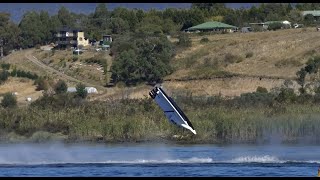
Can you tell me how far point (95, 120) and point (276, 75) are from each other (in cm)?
4081

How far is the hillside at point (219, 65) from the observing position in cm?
9590

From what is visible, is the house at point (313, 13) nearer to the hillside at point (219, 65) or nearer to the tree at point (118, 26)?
the hillside at point (219, 65)

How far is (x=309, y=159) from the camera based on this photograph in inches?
1609

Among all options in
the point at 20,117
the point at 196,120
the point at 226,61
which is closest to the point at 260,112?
the point at 196,120

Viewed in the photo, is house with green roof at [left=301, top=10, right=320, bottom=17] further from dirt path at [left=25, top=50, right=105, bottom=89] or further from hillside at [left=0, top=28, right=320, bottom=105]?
dirt path at [left=25, top=50, right=105, bottom=89]

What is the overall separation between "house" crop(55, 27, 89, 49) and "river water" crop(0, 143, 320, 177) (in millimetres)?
84733

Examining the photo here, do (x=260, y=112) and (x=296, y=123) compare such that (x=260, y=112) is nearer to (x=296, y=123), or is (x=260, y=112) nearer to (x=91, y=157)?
(x=296, y=123)

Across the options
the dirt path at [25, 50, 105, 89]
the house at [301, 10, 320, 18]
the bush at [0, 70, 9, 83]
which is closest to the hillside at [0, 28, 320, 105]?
the dirt path at [25, 50, 105, 89]

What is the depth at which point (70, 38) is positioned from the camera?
137375 millimetres

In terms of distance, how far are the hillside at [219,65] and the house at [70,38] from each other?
9.48 m

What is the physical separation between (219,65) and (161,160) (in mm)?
64318

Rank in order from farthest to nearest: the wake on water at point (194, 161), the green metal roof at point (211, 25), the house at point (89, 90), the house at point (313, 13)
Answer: the house at point (313, 13), the green metal roof at point (211, 25), the house at point (89, 90), the wake on water at point (194, 161)

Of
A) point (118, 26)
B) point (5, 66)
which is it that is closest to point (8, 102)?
point (5, 66)

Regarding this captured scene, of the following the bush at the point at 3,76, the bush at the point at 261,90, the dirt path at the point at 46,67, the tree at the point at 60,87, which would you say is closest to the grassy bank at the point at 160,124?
the bush at the point at 261,90
